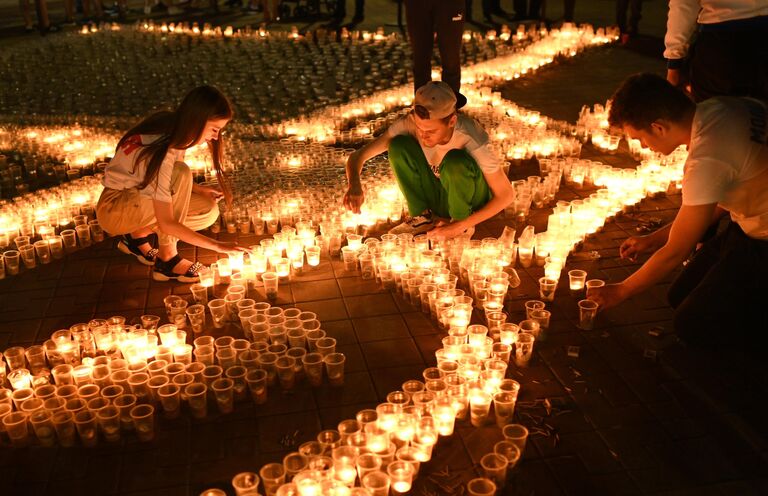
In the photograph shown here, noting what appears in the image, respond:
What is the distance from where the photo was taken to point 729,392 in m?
3.85

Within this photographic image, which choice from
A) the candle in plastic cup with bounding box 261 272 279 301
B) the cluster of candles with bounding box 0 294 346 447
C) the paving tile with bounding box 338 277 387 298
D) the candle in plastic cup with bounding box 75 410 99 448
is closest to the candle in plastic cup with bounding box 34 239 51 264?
the cluster of candles with bounding box 0 294 346 447

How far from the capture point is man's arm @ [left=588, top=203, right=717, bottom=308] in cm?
377

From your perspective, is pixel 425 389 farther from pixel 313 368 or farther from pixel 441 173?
pixel 441 173

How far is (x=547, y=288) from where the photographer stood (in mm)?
4789

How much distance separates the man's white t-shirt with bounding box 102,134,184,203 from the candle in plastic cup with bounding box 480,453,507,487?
2.70 metres

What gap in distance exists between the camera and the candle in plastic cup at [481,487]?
3055 mm

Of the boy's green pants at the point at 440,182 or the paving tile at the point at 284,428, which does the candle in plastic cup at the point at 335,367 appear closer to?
the paving tile at the point at 284,428

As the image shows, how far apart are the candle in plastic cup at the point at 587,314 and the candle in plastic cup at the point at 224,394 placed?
2021 mm

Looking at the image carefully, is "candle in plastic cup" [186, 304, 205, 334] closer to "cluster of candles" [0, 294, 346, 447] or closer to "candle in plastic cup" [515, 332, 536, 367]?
"cluster of candles" [0, 294, 346, 447]

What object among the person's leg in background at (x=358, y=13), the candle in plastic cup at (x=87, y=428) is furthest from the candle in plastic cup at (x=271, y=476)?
the person's leg in background at (x=358, y=13)

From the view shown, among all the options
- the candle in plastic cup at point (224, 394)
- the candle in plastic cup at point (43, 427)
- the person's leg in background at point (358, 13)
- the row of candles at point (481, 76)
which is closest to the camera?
the candle in plastic cup at point (43, 427)

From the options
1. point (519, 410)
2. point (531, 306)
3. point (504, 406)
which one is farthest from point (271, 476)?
point (531, 306)

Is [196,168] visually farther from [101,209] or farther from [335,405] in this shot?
[335,405]

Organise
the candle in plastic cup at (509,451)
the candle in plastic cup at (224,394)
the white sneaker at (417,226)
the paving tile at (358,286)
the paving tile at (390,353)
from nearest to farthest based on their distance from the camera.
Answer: the candle in plastic cup at (509,451) < the candle in plastic cup at (224,394) < the paving tile at (390,353) < the paving tile at (358,286) < the white sneaker at (417,226)
